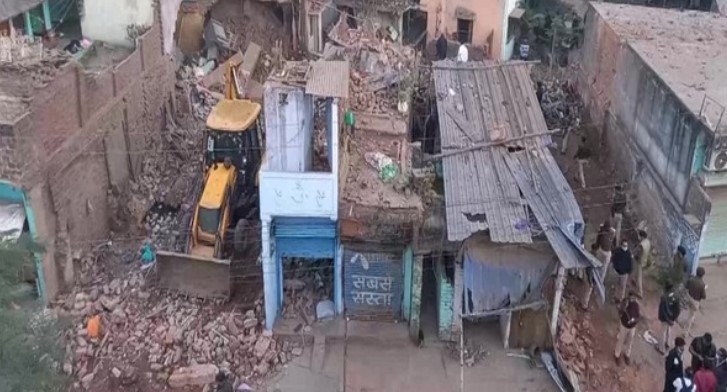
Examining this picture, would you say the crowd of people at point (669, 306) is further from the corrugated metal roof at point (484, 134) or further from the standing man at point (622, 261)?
the corrugated metal roof at point (484, 134)

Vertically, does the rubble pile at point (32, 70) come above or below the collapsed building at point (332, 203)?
above

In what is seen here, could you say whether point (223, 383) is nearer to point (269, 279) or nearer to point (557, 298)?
point (269, 279)

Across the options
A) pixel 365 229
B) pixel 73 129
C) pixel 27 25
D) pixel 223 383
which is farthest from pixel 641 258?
pixel 27 25

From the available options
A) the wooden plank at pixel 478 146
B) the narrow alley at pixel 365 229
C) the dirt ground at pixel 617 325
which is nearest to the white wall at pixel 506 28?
the narrow alley at pixel 365 229

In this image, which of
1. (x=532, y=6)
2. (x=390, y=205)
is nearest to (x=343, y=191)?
(x=390, y=205)

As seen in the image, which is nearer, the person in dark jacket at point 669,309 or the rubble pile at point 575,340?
the person in dark jacket at point 669,309

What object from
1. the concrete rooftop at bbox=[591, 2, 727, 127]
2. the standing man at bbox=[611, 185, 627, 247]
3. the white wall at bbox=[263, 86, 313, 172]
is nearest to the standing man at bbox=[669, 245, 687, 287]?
the standing man at bbox=[611, 185, 627, 247]

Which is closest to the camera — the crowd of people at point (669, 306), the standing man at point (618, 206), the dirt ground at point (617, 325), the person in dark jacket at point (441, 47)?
the crowd of people at point (669, 306)
